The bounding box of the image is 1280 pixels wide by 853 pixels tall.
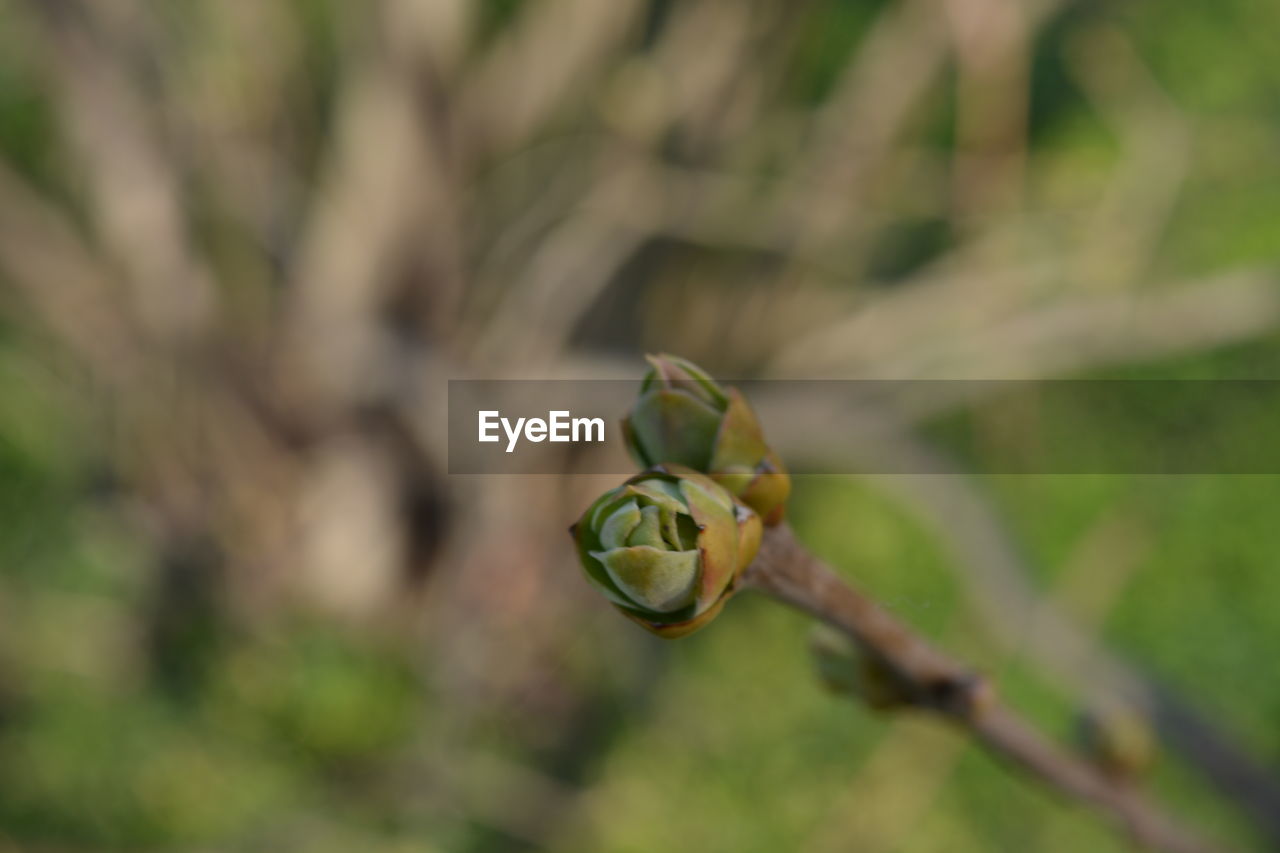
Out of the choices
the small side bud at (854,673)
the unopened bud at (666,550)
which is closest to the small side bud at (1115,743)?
the small side bud at (854,673)

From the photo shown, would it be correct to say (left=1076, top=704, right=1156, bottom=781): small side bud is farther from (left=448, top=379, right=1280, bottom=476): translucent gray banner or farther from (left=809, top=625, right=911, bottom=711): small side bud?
(left=448, top=379, right=1280, bottom=476): translucent gray banner

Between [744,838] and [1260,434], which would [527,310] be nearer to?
[744,838]

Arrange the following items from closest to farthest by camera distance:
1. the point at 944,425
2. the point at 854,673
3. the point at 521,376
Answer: the point at 854,673, the point at 521,376, the point at 944,425

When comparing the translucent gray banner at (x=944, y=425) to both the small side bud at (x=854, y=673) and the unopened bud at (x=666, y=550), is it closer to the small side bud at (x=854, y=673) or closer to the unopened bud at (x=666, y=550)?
the small side bud at (x=854, y=673)

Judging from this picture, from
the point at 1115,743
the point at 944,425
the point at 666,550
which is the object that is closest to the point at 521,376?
the point at 944,425

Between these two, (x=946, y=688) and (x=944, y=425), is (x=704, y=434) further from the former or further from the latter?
(x=944, y=425)

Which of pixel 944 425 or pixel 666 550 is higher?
pixel 666 550

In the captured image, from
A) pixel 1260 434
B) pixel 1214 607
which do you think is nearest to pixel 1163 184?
pixel 1260 434
